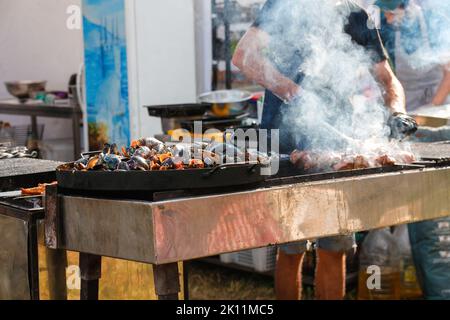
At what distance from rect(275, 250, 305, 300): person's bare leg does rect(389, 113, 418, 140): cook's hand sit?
170cm

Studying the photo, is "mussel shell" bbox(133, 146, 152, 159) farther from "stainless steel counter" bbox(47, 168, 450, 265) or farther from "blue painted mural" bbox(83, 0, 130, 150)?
"blue painted mural" bbox(83, 0, 130, 150)

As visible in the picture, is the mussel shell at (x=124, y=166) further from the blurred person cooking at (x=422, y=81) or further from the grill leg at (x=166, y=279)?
the blurred person cooking at (x=422, y=81)

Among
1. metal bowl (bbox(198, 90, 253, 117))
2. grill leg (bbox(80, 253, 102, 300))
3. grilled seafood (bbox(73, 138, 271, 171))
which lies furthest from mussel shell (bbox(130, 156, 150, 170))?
metal bowl (bbox(198, 90, 253, 117))

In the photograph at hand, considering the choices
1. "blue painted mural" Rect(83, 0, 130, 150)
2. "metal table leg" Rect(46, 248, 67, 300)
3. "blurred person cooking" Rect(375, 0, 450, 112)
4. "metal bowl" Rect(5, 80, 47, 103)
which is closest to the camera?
"metal table leg" Rect(46, 248, 67, 300)

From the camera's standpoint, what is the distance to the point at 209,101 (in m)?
6.01

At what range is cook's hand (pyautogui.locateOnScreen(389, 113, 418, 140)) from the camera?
3.50 meters

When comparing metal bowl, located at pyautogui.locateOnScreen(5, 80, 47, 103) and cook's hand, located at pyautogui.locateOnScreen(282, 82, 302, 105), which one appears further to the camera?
metal bowl, located at pyautogui.locateOnScreen(5, 80, 47, 103)

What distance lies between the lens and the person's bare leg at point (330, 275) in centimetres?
490

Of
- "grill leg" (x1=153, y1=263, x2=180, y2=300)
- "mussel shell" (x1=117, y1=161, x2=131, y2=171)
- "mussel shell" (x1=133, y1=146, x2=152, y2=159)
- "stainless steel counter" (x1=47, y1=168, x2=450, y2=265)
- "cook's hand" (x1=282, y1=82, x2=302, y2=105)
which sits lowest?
"grill leg" (x1=153, y1=263, x2=180, y2=300)

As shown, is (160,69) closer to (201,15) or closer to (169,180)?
(201,15)

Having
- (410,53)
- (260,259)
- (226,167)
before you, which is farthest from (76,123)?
(226,167)

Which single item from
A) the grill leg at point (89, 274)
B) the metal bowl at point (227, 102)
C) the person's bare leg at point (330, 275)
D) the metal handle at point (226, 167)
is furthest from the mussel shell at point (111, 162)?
the metal bowl at point (227, 102)

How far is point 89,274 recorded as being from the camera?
335cm

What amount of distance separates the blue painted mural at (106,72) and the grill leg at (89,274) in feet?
10.6
